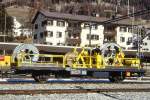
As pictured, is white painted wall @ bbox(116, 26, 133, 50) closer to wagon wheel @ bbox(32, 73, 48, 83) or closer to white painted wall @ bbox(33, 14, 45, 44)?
white painted wall @ bbox(33, 14, 45, 44)

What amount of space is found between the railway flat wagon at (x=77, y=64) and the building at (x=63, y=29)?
61.6m

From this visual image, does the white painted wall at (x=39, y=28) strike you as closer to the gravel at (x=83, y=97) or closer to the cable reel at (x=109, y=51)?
the cable reel at (x=109, y=51)

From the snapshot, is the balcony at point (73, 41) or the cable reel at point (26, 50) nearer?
the cable reel at point (26, 50)

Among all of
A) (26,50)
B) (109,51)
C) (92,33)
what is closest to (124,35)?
(92,33)

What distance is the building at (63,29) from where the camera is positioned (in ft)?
304

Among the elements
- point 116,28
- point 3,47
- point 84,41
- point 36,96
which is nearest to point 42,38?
point 84,41

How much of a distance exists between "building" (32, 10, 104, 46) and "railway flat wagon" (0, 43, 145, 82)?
61587 mm

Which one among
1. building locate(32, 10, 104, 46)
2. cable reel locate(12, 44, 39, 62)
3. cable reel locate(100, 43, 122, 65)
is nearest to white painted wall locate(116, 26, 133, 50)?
building locate(32, 10, 104, 46)

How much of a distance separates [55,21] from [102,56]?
66934 mm

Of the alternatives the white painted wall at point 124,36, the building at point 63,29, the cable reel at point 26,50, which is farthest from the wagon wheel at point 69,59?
the white painted wall at point 124,36

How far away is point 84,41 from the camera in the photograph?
9838 centimetres

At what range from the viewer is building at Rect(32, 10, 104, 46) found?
92.8 meters

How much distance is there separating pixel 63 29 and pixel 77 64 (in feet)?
225

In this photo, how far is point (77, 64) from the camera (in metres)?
26.5
